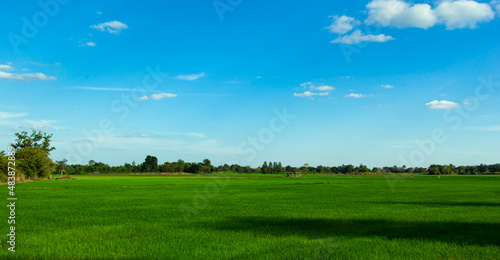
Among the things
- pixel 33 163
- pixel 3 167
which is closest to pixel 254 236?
pixel 3 167

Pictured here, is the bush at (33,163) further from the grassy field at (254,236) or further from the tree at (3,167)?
the grassy field at (254,236)

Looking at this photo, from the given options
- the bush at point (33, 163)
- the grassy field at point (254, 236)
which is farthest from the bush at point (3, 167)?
the grassy field at point (254, 236)

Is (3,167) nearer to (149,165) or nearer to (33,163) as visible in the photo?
(33,163)

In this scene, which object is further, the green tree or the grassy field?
the green tree

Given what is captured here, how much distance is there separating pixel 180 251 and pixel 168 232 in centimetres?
316

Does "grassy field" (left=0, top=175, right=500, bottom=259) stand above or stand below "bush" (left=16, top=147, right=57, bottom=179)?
below

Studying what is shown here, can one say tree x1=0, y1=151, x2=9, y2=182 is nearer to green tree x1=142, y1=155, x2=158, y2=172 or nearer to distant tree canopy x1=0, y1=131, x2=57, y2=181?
distant tree canopy x1=0, y1=131, x2=57, y2=181

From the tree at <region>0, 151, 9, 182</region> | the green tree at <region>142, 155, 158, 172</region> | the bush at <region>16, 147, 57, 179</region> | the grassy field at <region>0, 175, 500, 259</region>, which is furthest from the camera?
the green tree at <region>142, 155, 158, 172</region>

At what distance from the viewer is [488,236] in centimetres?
1209

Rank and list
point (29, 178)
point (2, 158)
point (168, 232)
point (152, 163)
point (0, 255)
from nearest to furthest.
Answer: point (0, 255) → point (168, 232) → point (2, 158) → point (29, 178) → point (152, 163)

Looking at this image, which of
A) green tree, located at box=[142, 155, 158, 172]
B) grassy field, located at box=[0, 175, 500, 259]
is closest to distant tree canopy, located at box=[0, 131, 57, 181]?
grassy field, located at box=[0, 175, 500, 259]

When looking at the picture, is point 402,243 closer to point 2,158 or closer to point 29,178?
point 2,158

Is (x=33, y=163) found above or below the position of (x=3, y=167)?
above

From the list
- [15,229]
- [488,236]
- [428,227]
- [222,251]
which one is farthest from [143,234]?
[488,236]
